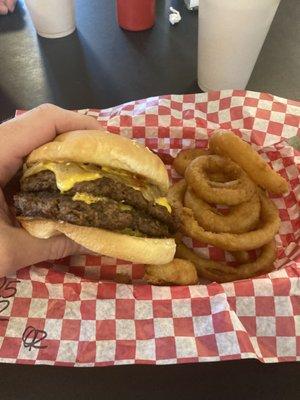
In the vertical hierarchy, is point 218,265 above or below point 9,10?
below

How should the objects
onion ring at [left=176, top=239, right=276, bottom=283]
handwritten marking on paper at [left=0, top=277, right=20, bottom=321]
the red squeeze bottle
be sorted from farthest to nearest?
1. the red squeeze bottle
2. onion ring at [left=176, top=239, right=276, bottom=283]
3. handwritten marking on paper at [left=0, top=277, right=20, bottom=321]

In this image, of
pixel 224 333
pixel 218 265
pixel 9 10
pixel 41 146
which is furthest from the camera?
pixel 9 10

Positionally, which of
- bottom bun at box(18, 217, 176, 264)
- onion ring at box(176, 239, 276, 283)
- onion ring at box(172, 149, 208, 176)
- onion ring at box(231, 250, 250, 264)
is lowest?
onion ring at box(231, 250, 250, 264)

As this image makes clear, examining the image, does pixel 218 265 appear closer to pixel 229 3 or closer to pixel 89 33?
pixel 229 3

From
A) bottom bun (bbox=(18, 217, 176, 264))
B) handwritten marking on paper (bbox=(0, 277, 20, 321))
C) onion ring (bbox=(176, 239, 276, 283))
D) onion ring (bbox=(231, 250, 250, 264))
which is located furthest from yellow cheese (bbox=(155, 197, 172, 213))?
handwritten marking on paper (bbox=(0, 277, 20, 321))

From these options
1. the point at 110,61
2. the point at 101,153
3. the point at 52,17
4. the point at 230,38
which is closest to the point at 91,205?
the point at 101,153

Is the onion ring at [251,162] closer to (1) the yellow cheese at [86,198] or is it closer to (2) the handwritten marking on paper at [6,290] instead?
(1) the yellow cheese at [86,198]

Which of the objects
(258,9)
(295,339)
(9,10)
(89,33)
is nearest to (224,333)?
(295,339)

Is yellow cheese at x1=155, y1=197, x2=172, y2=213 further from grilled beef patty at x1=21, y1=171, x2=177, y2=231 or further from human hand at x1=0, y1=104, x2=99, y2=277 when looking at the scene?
human hand at x1=0, y1=104, x2=99, y2=277
